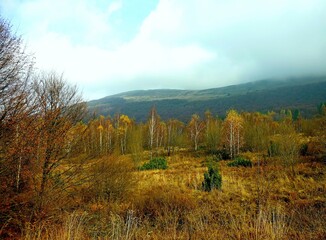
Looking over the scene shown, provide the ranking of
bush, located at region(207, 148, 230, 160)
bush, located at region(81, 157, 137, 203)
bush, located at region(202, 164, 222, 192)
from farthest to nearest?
bush, located at region(207, 148, 230, 160), bush, located at region(202, 164, 222, 192), bush, located at region(81, 157, 137, 203)

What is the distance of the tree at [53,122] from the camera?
359 inches

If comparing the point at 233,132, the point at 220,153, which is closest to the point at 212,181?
the point at 233,132

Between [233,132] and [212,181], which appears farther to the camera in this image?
[233,132]

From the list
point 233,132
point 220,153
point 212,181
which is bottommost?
point 220,153

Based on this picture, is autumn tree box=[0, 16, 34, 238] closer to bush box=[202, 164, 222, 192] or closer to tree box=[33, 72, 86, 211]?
tree box=[33, 72, 86, 211]

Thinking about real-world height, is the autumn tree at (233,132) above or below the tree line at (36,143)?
below

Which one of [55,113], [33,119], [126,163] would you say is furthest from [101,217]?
[33,119]

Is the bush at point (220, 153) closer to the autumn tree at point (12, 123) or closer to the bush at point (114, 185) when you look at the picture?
the bush at point (114, 185)

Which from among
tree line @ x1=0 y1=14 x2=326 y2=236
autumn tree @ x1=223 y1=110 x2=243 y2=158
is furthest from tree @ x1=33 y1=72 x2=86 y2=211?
autumn tree @ x1=223 y1=110 x2=243 y2=158

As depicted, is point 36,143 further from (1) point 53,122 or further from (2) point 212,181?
(2) point 212,181

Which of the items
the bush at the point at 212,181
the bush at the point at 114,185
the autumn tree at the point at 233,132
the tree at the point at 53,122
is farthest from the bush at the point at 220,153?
the tree at the point at 53,122

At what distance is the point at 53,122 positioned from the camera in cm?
992

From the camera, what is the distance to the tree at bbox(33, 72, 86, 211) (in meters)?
9.12

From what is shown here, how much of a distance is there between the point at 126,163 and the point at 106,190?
1829 mm
